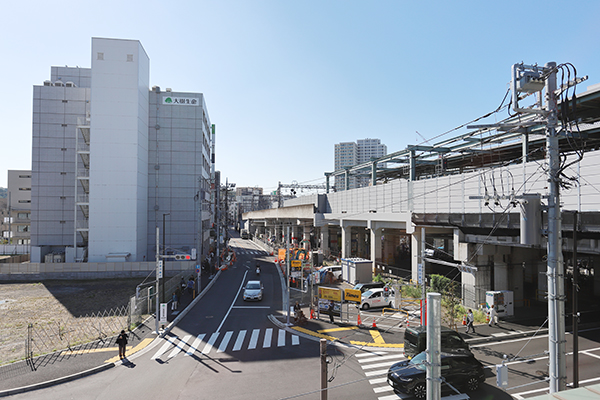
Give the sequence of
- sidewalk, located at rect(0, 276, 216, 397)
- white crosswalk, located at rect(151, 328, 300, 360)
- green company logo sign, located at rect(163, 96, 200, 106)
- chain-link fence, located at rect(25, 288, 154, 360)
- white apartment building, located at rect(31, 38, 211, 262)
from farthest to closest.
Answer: green company logo sign, located at rect(163, 96, 200, 106), white apartment building, located at rect(31, 38, 211, 262), chain-link fence, located at rect(25, 288, 154, 360), white crosswalk, located at rect(151, 328, 300, 360), sidewalk, located at rect(0, 276, 216, 397)

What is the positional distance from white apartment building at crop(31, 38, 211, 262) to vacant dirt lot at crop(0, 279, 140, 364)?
725cm

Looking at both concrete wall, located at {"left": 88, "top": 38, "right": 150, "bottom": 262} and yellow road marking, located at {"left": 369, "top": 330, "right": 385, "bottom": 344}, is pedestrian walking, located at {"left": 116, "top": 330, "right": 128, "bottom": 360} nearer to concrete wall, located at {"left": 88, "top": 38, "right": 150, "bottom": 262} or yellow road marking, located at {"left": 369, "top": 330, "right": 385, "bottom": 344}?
yellow road marking, located at {"left": 369, "top": 330, "right": 385, "bottom": 344}

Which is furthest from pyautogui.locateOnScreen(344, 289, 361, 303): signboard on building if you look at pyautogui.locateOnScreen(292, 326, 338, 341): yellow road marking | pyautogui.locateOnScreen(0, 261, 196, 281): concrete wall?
pyautogui.locateOnScreen(0, 261, 196, 281): concrete wall

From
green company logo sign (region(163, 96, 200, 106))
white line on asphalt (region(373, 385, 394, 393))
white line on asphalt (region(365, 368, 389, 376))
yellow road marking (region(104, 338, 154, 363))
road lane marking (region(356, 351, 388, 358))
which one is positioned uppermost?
green company logo sign (region(163, 96, 200, 106))

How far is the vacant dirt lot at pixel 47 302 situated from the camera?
21031mm

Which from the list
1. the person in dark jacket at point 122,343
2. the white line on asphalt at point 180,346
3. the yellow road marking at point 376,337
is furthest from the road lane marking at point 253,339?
the yellow road marking at point 376,337

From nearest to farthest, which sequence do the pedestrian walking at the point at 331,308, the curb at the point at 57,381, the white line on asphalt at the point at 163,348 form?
the curb at the point at 57,381
the white line on asphalt at the point at 163,348
the pedestrian walking at the point at 331,308

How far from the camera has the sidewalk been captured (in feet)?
47.6

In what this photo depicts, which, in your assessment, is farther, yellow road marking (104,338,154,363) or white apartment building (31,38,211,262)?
white apartment building (31,38,211,262)

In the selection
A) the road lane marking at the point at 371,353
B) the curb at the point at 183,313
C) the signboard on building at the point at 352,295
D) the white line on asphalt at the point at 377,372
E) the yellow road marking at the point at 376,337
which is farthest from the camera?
the signboard on building at the point at 352,295

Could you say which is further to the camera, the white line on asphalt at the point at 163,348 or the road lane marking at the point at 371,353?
the white line on asphalt at the point at 163,348

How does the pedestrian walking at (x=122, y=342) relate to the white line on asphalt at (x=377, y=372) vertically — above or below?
above

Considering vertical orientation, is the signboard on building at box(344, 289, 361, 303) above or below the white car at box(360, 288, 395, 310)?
above

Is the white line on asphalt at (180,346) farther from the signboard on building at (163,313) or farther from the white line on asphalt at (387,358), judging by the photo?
the white line on asphalt at (387,358)
